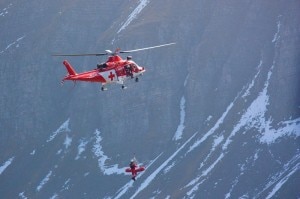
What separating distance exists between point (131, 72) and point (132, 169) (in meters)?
20.6

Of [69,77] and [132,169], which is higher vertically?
[69,77]

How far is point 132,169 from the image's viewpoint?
170250mm

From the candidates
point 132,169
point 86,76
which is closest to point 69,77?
point 86,76

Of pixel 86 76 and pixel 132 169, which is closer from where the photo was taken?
pixel 86 76

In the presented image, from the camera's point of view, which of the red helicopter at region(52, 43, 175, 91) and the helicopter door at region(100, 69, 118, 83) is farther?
the helicopter door at region(100, 69, 118, 83)

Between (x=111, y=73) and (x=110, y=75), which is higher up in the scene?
(x=111, y=73)

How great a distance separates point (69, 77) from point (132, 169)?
25.3 m

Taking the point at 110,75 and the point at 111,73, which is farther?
the point at 111,73

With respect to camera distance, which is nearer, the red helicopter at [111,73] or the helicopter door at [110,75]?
the red helicopter at [111,73]

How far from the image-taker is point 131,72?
15738 centimetres

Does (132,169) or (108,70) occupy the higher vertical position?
(108,70)

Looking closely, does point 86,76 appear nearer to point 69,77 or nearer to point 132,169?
point 69,77

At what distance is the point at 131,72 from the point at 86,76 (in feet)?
24.5

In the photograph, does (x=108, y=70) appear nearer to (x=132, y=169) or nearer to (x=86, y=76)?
(x=86, y=76)
